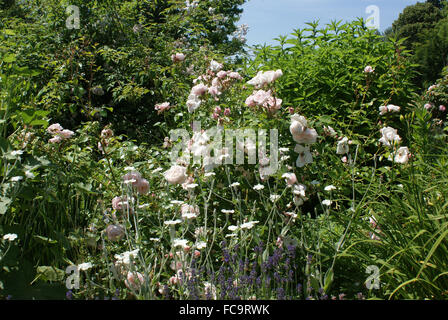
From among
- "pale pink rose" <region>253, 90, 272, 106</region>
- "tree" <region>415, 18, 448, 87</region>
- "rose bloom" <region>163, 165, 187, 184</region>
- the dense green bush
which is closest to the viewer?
the dense green bush

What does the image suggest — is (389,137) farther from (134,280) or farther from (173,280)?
(134,280)

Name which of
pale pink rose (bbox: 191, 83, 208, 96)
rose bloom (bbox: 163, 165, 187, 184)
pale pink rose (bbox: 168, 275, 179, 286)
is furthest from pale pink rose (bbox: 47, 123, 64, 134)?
pale pink rose (bbox: 168, 275, 179, 286)

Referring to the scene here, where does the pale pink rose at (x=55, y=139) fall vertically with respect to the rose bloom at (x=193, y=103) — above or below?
below

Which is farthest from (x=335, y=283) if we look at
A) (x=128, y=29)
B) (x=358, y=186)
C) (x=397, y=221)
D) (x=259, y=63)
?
(x=128, y=29)

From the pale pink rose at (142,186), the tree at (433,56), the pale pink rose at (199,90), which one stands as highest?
the tree at (433,56)

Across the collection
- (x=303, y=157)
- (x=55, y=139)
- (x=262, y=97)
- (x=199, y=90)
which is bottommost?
(x=303, y=157)

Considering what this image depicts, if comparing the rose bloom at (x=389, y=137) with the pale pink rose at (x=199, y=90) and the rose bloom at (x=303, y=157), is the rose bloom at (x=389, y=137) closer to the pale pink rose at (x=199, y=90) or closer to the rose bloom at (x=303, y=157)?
the rose bloom at (x=303, y=157)

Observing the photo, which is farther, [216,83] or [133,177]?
[216,83]

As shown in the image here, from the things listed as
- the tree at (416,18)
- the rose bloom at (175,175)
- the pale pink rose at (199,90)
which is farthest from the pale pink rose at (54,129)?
the tree at (416,18)

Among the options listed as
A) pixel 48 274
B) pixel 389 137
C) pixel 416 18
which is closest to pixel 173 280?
pixel 48 274

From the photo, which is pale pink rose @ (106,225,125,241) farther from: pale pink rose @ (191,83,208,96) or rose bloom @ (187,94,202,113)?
pale pink rose @ (191,83,208,96)

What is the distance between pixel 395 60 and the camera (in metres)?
4.22

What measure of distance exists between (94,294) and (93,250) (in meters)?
0.42
